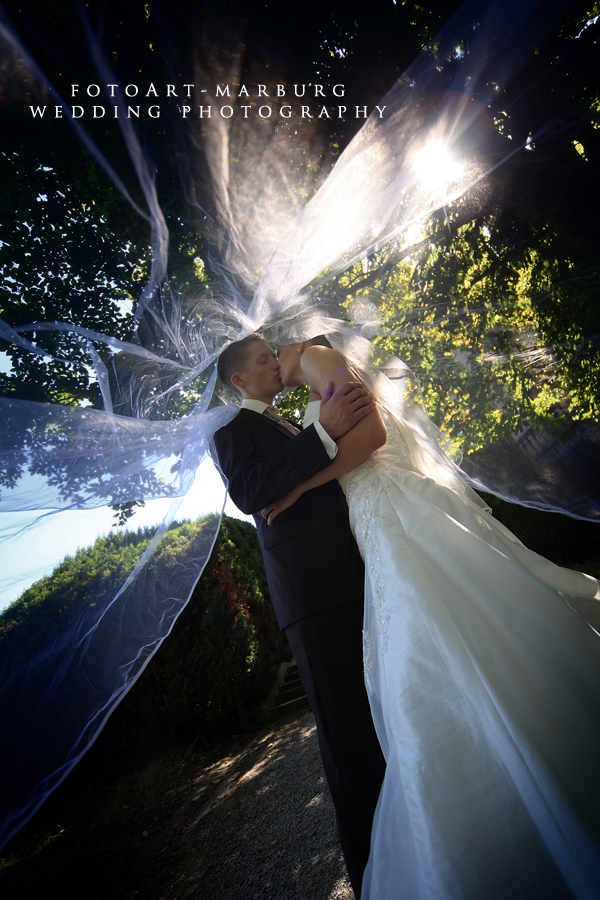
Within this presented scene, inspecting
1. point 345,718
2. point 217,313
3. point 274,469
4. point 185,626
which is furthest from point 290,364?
point 185,626

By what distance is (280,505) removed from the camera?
1.86 meters

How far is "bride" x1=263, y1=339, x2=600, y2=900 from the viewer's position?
42.9 inches

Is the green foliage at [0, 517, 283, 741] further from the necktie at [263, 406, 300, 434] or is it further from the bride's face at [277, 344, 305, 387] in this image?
the bride's face at [277, 344, 305, 387]

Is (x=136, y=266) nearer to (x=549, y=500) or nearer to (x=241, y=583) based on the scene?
(x=549, y=500)

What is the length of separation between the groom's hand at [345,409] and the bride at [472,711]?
0.34 meters

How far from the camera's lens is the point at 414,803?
1.18m

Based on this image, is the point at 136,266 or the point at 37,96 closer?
the point at 37,96

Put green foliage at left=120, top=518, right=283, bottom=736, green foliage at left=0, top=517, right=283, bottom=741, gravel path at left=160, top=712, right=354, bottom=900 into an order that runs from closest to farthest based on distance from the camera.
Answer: green foliage at left=0, top=517, right=283, bottom=741 → gravel path at left=160, top=712, right=354, bottom=900 → green foliage at left=120, top=518, right=283, bottom=736

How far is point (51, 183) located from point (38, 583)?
8.86 ft

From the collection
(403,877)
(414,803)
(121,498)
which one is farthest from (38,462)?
(403,877)

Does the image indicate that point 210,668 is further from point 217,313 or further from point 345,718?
point 217,313

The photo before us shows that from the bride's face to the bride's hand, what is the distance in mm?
796

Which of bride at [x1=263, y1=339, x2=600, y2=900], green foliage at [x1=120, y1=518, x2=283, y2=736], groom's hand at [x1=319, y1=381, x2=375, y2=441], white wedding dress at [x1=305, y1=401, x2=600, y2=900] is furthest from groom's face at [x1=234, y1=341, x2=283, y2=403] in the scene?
green foliage at [x1=120, y1=518, x2=283, y2=736]

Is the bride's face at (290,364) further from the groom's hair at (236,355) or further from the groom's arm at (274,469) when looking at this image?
the groom's arm at (274,469)
